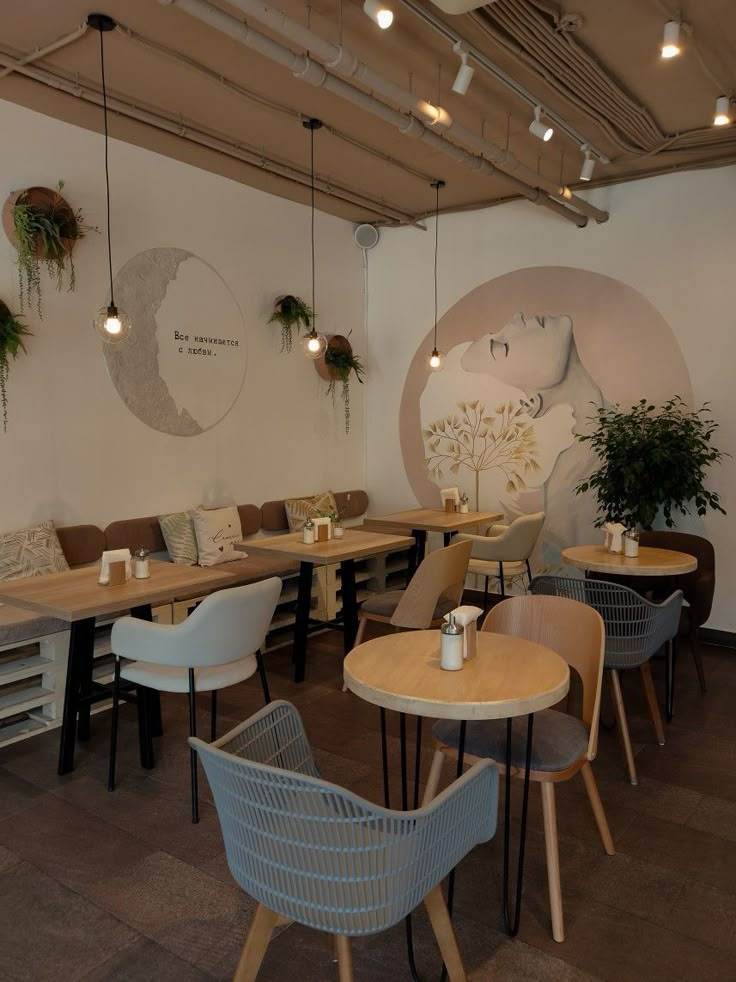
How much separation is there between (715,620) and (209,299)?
449cm

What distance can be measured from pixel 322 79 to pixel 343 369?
327cm

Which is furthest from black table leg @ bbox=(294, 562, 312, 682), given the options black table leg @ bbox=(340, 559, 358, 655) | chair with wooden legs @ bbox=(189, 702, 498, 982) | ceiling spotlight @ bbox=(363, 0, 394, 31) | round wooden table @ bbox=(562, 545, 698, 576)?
ceiling spotlight @ bbox=(363, 0, 394, 31)

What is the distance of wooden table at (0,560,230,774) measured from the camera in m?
3.17

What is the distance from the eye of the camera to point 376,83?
Result: 11.7 ft

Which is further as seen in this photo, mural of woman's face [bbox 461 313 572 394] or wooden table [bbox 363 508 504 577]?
mural of woman's face [bbox 461 313 572 394]

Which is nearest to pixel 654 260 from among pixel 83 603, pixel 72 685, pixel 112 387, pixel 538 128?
pixel 538 128

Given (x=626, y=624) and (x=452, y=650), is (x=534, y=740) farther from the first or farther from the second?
(x=626, y=624)

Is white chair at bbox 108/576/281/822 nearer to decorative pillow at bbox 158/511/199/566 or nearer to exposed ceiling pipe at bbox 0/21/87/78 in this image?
decorative pillow at bbox 158/511/199/566

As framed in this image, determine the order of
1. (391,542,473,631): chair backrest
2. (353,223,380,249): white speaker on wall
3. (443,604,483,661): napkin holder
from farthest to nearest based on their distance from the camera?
(353,223,380,249): white speaker on wall
(391,542,473,631): chair backrest
(443,604,483,661): napkin holder

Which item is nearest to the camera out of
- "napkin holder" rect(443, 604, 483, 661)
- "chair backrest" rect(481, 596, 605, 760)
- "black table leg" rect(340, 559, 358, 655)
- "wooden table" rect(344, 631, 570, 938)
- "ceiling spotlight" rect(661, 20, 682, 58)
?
"wooden table" rect(344, 631, 570, 938)

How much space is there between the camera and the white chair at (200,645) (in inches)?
116

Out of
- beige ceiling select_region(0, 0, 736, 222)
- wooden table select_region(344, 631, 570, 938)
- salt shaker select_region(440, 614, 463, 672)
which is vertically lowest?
wooden table select_region(344, 631, 570, 938)

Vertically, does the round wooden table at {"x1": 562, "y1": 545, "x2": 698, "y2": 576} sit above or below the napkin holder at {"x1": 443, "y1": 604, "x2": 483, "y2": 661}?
below

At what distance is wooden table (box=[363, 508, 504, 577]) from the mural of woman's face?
47.3 inches
